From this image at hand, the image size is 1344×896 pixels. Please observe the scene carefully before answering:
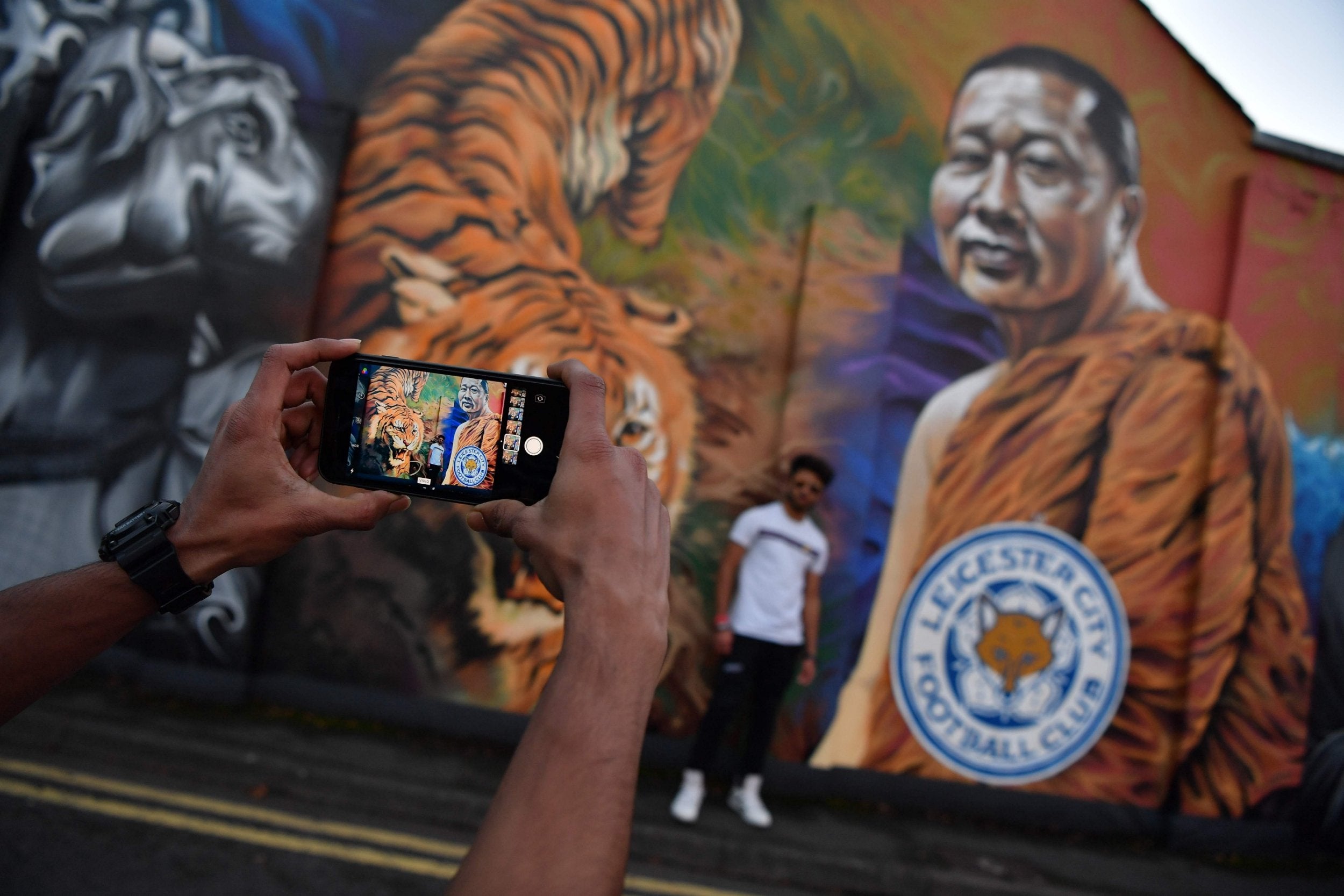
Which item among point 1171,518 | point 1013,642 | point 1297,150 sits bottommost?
point 1013,642

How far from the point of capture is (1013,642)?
4.93 meters

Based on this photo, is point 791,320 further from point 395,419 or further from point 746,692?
point 395,419

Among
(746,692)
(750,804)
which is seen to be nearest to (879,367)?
(746,692)

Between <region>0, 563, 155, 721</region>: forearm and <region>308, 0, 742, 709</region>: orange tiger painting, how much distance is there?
142 inches

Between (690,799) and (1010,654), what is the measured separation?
2.35 meters

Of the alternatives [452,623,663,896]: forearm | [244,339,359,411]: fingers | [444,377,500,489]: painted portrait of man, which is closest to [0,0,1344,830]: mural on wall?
[444,377,500,489]: painted portrait of man

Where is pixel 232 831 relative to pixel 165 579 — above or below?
below

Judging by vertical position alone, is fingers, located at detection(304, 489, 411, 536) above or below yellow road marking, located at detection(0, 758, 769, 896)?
above

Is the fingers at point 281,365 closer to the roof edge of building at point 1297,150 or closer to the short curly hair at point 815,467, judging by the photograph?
the short curly hair at point 815,467

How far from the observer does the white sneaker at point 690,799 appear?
4.04m

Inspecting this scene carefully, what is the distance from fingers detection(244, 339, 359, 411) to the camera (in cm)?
127

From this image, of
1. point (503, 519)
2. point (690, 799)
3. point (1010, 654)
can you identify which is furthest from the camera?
point (1010, 654)

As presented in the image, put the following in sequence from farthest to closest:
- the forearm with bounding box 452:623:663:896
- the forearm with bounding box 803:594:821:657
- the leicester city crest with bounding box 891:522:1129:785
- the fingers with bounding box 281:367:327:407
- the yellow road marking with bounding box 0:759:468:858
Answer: the leicester city crest with bounding box 891:522:1129:785, the forearm with bounding box 803:594:821:657, the yellow road marking with bounding box 0:759:468:858, the fingers with bounding box 281:367:327:407, the forearm with bounding box 452:623:663:896

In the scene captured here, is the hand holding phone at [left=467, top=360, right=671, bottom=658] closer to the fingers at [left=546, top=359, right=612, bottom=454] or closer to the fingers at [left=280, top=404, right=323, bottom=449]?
the fingers at [left=546, top=359, right=612, bottom=454]
